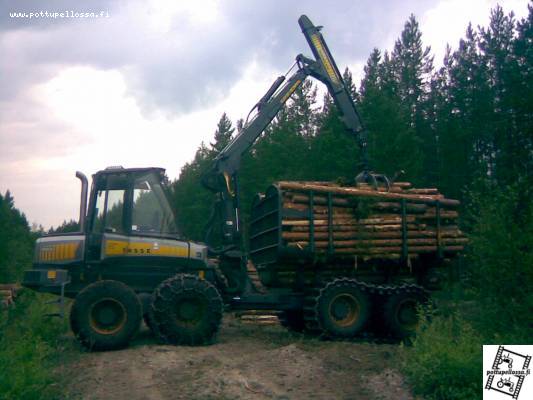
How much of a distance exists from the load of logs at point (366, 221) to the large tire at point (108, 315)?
357cm

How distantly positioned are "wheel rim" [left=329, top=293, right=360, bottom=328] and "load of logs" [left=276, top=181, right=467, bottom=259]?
983 millimetres

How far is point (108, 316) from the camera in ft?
39.0

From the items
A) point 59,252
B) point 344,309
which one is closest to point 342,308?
point 344,309

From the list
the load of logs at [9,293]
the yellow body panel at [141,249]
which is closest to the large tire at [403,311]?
the yellow body panel at [141,249]

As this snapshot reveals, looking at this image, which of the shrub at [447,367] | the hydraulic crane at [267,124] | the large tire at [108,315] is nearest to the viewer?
the shrub at [447,367]

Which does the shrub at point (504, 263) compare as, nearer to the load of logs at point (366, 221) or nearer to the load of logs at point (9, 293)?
the load of logs at point (366, 221)

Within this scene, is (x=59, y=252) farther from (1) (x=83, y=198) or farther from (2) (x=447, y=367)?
(2) (x=447, y=367)

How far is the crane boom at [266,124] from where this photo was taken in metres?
15.1

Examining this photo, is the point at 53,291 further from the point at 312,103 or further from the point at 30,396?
the point at 312,103

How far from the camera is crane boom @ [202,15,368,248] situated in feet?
49.7

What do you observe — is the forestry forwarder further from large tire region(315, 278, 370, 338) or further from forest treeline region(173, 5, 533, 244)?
forest treeline region(173, 5, 533, 244)

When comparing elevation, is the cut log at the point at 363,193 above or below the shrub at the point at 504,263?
above

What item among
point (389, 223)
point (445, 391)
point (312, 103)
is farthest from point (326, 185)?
point (312, 103)

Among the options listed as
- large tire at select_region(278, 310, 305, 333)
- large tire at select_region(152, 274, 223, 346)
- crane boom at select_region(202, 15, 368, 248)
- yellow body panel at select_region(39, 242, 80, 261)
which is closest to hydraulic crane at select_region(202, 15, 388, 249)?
crane boom at select_region(202, 15, 368, 248)
